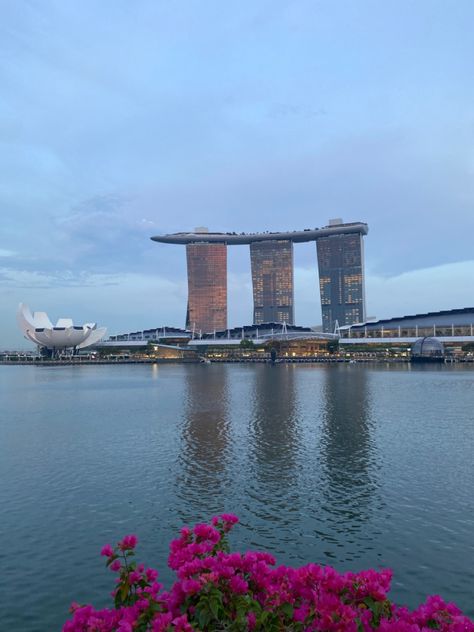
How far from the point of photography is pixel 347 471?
83.0 ft

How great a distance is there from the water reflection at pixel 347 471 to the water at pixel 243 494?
10 cm

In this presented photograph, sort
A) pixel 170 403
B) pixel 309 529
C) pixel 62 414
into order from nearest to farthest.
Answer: pixel 309 529 < pixel 62 414 < pixel 170 403

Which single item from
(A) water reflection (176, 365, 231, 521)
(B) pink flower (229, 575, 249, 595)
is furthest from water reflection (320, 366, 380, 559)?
(B) pink flower (229, 575, 249, 595)

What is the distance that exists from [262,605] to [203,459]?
22.2 meters

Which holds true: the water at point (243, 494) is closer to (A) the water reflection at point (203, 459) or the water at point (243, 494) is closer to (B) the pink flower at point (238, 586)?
(A) the water reflection at point (203, 459)

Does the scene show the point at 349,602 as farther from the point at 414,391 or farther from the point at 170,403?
the point at 414,391

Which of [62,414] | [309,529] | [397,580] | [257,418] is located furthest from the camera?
[62,414]

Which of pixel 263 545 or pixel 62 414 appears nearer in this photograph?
pixel 263 545

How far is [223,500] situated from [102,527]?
16.9 ft

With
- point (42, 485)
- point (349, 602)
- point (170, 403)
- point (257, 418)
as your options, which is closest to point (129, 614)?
point (349, 602)

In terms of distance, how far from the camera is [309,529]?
58.2ft

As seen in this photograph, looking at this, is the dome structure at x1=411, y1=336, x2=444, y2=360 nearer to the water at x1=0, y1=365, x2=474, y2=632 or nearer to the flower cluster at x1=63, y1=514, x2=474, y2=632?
the water at x1=0, y1=365, x2=474, y2=632

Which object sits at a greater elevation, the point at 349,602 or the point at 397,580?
the point at 349,602

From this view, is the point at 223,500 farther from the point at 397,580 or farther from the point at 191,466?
the point at 397,580
